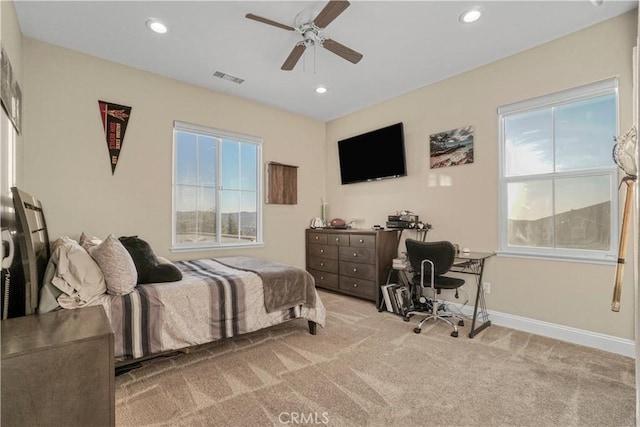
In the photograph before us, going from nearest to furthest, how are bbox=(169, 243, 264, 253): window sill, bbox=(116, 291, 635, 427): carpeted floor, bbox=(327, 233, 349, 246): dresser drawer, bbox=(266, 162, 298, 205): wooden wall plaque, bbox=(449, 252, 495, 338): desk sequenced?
1. bbox=(116, 291, 635, 427): carpeted floor
2. bbox=(449, 252, 495, 338): desk
3. bbox=(169, 243, 264, 253): window sill
4. bbox=(327, 233, 349, 246): dresser drawer
5. bbox=(266, 162, 298, 205): wooden wall plaque

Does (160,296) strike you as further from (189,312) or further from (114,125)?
(114,125)

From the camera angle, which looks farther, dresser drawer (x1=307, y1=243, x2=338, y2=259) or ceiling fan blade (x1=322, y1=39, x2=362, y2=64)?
dresser drawer (x1=307, y1=243, x2=338, y2=259)

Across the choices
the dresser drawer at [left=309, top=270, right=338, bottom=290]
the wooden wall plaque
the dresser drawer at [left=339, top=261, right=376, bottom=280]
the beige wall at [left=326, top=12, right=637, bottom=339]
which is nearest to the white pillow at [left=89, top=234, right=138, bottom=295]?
the wooden wall plaque

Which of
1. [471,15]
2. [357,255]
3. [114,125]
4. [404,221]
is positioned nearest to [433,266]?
[404,221]

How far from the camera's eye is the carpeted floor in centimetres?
172

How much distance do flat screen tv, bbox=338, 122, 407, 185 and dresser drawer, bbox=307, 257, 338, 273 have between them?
131 cm

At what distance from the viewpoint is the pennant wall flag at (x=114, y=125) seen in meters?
3.20

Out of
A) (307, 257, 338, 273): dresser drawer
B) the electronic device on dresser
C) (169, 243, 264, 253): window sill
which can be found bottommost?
(307, 257, 338, 273): dresser drawer

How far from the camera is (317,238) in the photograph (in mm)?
4746

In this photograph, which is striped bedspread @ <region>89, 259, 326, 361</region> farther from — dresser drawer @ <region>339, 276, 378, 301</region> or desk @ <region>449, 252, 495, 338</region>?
desk @ <region>449, 252, 495, 338</region>

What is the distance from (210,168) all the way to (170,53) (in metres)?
1.44

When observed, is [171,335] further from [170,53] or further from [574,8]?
[574,8]

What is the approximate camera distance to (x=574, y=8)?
245 centimetres

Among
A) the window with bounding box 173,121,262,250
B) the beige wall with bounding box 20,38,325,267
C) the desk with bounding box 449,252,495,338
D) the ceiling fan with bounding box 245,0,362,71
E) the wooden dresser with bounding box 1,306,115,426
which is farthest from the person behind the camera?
the window with bounding box 173,121,262,250
